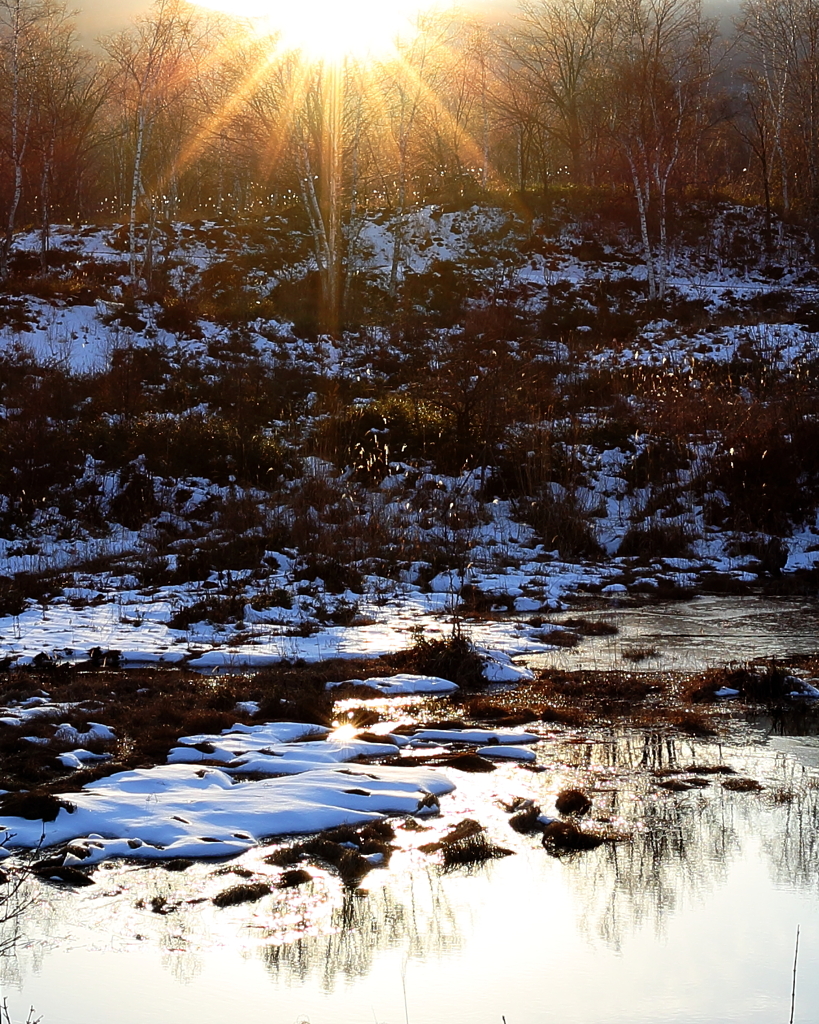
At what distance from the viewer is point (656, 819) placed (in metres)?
5.55

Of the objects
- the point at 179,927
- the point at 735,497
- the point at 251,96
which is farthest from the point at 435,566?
the point at 251,96

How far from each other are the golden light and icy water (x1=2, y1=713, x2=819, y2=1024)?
90.4ft

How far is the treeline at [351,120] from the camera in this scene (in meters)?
29.5

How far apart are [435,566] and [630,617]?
3.21 metres

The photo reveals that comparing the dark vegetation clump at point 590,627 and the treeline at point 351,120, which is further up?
the treeline at point 351,120

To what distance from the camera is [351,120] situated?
3136cm

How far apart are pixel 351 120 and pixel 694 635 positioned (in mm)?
24888

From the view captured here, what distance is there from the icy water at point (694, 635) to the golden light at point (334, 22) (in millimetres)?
21869

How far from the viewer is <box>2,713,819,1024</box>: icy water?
3775 mm

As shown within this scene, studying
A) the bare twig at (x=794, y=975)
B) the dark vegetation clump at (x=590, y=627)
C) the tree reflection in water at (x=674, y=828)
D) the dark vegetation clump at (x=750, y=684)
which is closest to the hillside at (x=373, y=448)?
the dark vegetation clump at (x=590, y=627)

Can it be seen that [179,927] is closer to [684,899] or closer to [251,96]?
[684,899]

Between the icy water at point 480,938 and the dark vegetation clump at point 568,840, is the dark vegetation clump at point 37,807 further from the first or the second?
the dark vegetation clump at point 568,840

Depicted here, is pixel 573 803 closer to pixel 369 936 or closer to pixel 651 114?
pixel 369 936

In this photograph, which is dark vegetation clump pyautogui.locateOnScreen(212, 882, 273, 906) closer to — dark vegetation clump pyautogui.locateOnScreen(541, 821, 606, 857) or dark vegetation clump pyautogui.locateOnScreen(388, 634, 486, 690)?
dark vegetation clump pyautogui.locateOnScreen(541, 821, 606, 857)
